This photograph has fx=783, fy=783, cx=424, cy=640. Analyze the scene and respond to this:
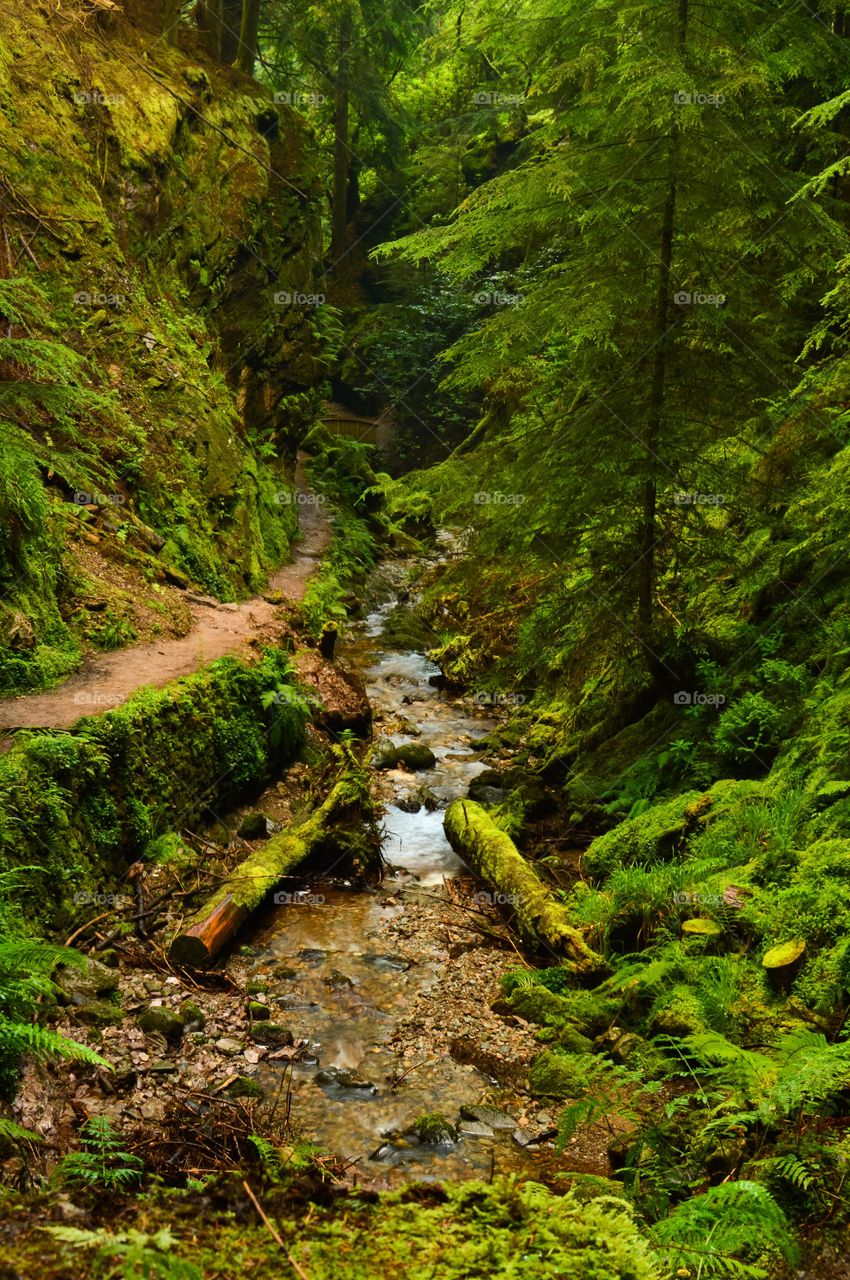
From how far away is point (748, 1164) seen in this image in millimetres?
3357

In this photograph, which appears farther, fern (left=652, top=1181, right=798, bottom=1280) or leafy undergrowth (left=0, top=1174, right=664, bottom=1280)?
fern (left=652, top=1181, right=798, bottom=1280)

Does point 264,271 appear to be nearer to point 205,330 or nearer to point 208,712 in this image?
point 205,330

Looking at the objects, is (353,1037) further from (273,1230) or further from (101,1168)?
(273,1230)

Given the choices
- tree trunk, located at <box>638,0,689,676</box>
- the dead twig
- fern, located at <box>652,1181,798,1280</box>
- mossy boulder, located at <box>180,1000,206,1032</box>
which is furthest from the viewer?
tree trunk, located at <box>638,0,689,676</box>

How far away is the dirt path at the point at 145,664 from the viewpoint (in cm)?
679

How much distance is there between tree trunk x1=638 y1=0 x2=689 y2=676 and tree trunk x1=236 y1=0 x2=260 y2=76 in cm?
1633

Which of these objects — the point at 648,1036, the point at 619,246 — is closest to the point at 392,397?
the point at 619,246

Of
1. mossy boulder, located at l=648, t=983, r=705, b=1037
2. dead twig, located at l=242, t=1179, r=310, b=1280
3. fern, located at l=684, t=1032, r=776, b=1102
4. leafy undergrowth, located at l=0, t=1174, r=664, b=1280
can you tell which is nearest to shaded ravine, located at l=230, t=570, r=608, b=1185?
mossy boulder, located at l=648, t=983, r=705, b=1037

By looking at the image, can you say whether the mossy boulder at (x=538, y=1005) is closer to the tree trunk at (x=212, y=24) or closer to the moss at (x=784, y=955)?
the moss at (x=784, y=955)

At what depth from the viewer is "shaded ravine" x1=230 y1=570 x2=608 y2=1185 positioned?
189 inches

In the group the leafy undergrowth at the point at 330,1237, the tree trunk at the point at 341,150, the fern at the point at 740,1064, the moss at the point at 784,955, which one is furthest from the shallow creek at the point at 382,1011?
the tree trunk at the point at 341,150

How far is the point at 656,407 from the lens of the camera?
8.25m

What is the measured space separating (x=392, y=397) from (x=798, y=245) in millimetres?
24823

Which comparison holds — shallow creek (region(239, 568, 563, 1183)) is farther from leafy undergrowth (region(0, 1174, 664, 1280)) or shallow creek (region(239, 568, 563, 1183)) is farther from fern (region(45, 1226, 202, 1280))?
fern (region(45, 1226, 202, 1280))
